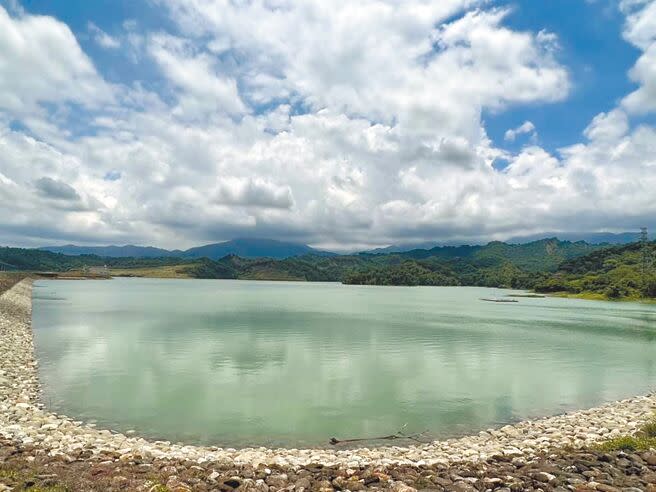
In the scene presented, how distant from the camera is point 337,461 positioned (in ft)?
55.7

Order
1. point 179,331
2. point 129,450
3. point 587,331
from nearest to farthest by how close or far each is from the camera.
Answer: point 129,450 → point 179,331 → point 587,331

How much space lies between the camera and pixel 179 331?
63.3m

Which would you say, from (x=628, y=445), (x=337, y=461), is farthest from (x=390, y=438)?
(x=628, y=445)

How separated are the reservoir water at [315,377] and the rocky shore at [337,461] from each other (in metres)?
3.08

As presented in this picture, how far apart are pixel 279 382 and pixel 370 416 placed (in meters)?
10.4

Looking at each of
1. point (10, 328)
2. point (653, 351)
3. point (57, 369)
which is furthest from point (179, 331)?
point (653, 351)

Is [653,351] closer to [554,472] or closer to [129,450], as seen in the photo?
[554,472]

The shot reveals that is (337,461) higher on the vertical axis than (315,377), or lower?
higher

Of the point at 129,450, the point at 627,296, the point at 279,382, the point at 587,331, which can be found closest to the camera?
the point at 129,450

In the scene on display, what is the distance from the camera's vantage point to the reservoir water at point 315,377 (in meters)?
24.7

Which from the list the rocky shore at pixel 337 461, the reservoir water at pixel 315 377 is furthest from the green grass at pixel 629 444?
the reservoir water at pixel 315 377

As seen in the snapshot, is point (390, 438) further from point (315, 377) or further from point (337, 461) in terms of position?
point (315, 377)

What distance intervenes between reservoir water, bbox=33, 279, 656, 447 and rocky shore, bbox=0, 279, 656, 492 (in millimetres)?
3079

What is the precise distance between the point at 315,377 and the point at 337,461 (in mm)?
19746
